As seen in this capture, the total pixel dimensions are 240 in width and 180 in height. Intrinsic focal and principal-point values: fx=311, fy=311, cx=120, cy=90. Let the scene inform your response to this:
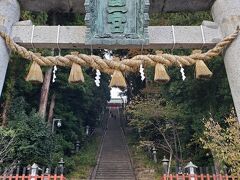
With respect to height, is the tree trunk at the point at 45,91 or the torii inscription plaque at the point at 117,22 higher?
the tree trunk at the point at 45,91

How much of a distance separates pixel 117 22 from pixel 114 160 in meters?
16.3

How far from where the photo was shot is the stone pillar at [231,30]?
14.4ft

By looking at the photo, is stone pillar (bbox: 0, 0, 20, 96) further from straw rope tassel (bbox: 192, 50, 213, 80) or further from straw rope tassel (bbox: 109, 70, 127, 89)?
straw rope tassel (bbox: 192, 50, 213, 80)

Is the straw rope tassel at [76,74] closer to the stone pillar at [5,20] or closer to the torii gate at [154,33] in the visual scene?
the torii gate at [154,33]

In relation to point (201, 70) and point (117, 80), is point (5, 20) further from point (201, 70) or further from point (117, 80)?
point (201, 70)

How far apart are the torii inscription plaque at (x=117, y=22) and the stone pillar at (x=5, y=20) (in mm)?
1224

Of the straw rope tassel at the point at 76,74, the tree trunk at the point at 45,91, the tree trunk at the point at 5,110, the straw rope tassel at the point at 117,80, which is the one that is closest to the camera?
the straw rope tassel at the point at 117,80

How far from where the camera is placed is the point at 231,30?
4.68m

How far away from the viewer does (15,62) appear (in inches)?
597

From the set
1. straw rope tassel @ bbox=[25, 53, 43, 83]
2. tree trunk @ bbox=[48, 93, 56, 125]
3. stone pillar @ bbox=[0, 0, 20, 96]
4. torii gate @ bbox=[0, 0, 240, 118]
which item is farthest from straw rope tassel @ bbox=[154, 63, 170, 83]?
tree trunk @ bbox=[48, 93, 56, 125]

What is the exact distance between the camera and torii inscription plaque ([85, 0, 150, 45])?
15.0 feet

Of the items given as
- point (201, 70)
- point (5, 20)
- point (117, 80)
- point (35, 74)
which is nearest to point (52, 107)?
point (5, 20)

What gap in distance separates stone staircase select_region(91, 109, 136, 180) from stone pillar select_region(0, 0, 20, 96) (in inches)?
487

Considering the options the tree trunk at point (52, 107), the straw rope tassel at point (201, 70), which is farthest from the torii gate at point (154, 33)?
the tree trunk at point (52, 107)
